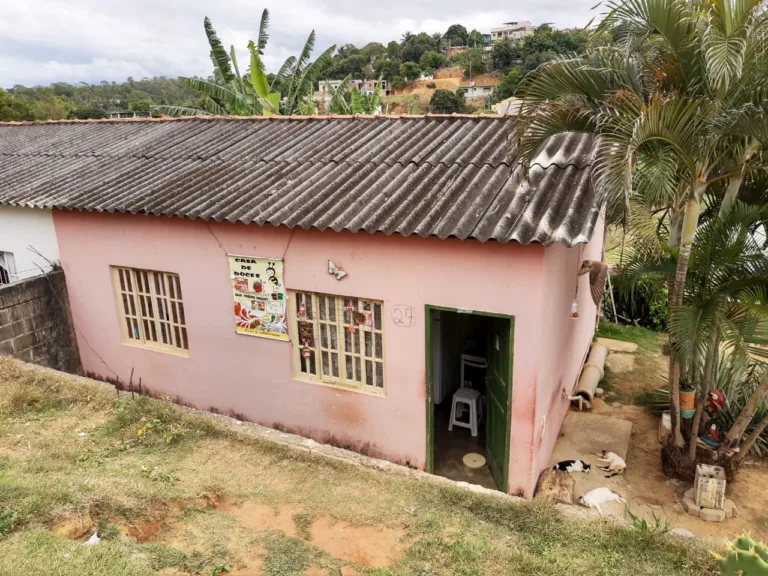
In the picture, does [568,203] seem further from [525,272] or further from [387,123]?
[387,123]

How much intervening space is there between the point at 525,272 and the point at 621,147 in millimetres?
1608

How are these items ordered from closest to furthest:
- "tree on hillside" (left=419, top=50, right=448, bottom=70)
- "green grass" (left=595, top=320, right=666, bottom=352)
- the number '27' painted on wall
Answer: the number '27' painted on wall
"green grass" (left=595, top=320, right=666, bottom=352)
"tree on hillside" (left=419, top=50, right=448, bottom=70)

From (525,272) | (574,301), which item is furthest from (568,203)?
(574,301)

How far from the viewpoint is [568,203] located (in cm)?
611

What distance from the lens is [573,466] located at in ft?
23.9

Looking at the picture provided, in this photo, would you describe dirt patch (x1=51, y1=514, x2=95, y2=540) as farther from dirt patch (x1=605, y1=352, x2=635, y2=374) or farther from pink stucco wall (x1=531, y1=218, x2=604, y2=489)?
dirt patch (x1=605, y1=352, x2=635, y2=374)

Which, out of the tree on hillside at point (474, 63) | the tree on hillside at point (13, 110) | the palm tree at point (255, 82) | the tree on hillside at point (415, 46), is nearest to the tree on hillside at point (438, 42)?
the tree on hillside at point (415, 46)

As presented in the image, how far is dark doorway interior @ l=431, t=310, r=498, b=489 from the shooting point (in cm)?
745

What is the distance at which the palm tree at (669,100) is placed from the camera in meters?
4.82

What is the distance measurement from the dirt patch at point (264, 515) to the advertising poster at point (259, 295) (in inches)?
108

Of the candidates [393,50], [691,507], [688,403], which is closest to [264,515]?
[691,507]

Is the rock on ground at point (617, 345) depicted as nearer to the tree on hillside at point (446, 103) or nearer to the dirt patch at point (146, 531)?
the dirt patch at point (146, 531)

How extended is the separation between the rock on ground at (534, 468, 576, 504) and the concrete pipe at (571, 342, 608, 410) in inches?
88.3

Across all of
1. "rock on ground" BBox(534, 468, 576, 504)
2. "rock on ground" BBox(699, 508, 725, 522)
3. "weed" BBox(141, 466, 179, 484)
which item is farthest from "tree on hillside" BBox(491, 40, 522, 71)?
"weed" BBox(141, 466, 179, 484)
